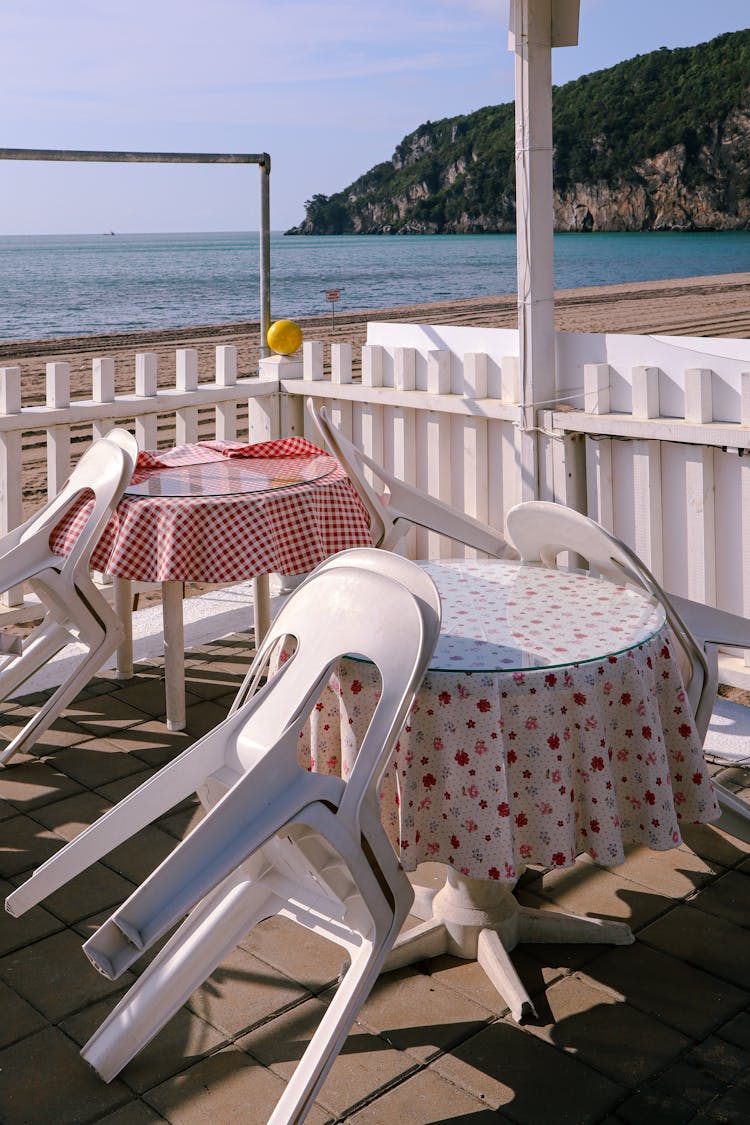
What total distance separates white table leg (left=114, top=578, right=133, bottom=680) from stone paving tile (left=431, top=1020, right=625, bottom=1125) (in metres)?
2.20

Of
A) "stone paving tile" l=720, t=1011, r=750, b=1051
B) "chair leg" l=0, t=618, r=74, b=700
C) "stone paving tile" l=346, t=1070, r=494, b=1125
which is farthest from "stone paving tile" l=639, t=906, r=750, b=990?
"chair leg" l=0, t=618, r=74, b=700

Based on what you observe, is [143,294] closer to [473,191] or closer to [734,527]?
[473,191]

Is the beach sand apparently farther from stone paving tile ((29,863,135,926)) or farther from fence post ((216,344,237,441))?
stone paving tile ((29,863,135,926))

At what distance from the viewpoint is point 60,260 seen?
57500 mm

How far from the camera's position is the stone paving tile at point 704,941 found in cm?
223

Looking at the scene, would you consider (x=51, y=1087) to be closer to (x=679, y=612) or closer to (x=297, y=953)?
(x=297, y=953)

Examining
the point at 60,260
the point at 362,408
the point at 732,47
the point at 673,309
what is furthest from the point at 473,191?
the point at 362,408

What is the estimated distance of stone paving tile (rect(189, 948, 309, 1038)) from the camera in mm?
2086

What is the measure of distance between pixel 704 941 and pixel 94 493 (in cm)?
185

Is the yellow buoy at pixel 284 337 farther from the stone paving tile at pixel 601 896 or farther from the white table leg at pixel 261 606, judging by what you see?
the stone paving tile at pixel 601 896

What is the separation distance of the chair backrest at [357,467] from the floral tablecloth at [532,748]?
1131mm

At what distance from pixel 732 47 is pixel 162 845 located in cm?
4401

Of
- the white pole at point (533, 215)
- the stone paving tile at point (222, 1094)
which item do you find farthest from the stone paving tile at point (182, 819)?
the white pole at point (533, 215)

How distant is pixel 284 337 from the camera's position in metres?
4.74
